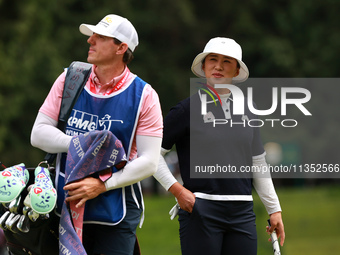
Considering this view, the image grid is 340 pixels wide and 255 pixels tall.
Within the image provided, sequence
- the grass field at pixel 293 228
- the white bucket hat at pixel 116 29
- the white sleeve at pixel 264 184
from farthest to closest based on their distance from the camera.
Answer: the grass field at pixel 293 228 → the white sleeve at pixel 264 184 → the white bucket hat at pixel 116 29

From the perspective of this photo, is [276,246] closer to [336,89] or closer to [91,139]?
[91,139]

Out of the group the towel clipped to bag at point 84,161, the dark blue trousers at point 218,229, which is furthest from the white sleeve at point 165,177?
the towel clipped to bag at point 84,161

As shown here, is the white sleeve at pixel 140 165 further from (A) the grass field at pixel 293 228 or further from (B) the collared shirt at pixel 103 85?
(A) the grass field at pixel 293 228

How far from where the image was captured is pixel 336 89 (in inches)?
1331

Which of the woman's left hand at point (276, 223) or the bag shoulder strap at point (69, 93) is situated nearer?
the bag shoulder strap at point (69, 93)

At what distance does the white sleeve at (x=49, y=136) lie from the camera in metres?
4.25

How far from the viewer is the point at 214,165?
15.4 feet

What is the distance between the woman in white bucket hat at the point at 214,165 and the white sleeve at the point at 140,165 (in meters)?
0.47

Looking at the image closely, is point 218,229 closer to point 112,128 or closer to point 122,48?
point 112,128

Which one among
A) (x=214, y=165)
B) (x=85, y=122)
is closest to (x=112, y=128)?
(x=85, y=122)

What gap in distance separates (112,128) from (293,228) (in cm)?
1298

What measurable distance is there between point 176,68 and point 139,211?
101ft

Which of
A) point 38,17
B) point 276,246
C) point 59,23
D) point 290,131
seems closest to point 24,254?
point 276,246

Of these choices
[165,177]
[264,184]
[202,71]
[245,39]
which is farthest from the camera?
[245,39]
